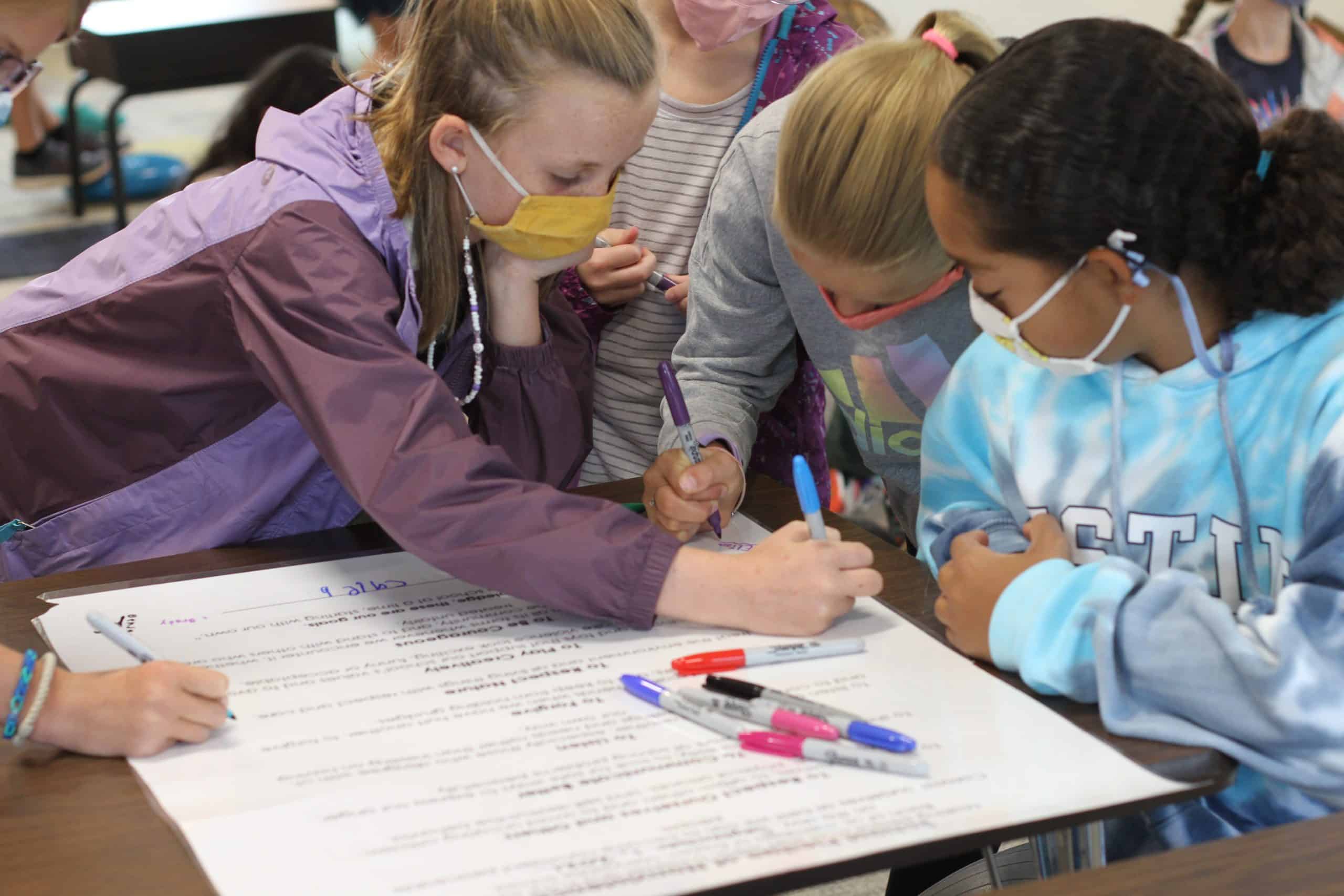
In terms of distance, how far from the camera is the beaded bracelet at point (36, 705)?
2.93ft

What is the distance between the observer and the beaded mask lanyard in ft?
4.20

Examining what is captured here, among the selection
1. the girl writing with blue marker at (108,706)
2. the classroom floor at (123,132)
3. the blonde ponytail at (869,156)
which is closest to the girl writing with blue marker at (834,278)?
the blonde ponytail at (869,156)

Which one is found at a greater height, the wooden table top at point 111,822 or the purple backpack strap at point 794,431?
the wooden table top at point 111,822

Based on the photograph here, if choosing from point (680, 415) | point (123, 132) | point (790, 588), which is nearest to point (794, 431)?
point (680, 415)

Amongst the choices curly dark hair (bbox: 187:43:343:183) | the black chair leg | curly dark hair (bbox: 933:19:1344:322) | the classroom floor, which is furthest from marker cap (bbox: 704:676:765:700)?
the black chair leg

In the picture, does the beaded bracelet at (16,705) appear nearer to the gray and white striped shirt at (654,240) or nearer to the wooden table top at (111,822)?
the wooden table top at (111,822)

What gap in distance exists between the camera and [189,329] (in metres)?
1.27

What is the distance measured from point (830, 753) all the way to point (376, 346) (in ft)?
1.68

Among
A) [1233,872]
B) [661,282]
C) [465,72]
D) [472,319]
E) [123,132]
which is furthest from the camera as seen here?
[123,132]

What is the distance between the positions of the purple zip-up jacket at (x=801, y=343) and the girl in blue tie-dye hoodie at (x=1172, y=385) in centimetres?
55

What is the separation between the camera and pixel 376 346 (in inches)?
44.8

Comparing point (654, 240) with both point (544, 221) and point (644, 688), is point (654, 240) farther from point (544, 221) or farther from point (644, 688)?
point (644, 688)

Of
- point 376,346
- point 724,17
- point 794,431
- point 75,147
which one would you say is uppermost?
point 724,17

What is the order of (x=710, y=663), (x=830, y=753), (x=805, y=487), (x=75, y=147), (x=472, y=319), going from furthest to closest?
(x=75, y=147), (x=472, y=319), (x=805, y=487), (x=710, y=663), (x=830, y=753)
